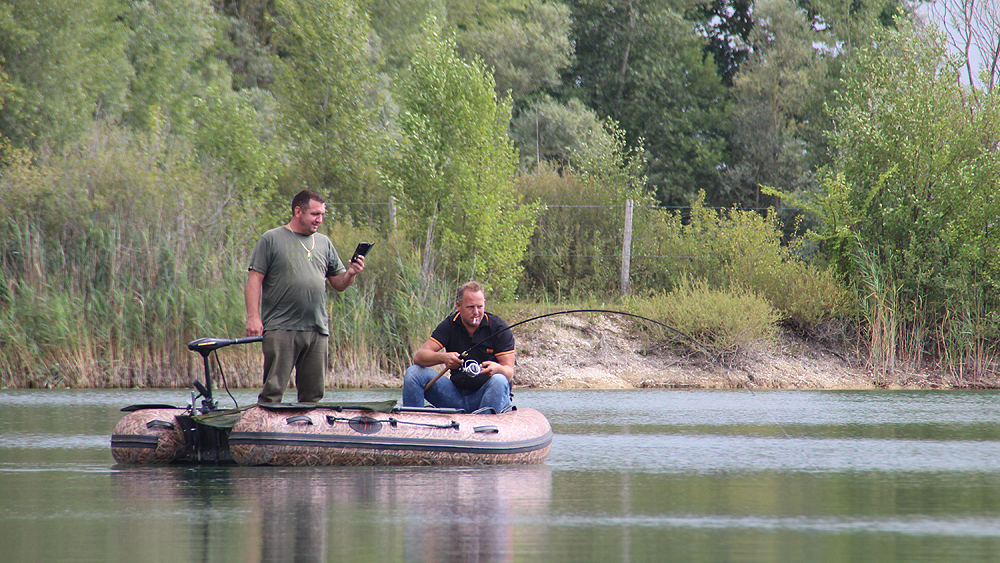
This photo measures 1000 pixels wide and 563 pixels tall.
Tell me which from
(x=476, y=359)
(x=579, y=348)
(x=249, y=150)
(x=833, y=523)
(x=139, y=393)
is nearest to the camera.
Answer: (x=833, y=523)

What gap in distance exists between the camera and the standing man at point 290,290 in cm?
848

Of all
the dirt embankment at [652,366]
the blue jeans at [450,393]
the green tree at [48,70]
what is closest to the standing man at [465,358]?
the blue jeans at [450,393]

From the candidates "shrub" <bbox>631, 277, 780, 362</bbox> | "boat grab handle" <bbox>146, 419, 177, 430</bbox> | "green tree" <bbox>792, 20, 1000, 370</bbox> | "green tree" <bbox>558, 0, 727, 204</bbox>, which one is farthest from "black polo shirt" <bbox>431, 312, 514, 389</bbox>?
"green tree" <bbox>558, 0, 727, 204</bbox>

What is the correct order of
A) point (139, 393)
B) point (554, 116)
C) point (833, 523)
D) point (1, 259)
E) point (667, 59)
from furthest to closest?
point (667, 59), point (554, 116), point (1, 259), point (139, 393), point (833, 523)

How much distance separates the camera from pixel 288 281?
8484mm

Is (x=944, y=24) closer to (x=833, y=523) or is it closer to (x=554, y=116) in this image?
(x=554, y=116)

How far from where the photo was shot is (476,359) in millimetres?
8852

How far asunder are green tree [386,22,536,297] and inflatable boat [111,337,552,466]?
10201 millimetres

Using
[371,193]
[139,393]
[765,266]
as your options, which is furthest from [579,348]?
[139,393]

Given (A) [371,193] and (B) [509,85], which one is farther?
(B) [509,85]

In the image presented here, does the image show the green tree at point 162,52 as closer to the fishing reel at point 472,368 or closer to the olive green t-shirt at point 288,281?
the olive green t-shirt at point 288,281

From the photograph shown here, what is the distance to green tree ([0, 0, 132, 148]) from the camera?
2503 centimetres

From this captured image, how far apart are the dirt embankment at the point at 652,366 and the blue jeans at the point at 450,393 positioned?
326 inches

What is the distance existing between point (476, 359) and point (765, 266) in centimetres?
1159
